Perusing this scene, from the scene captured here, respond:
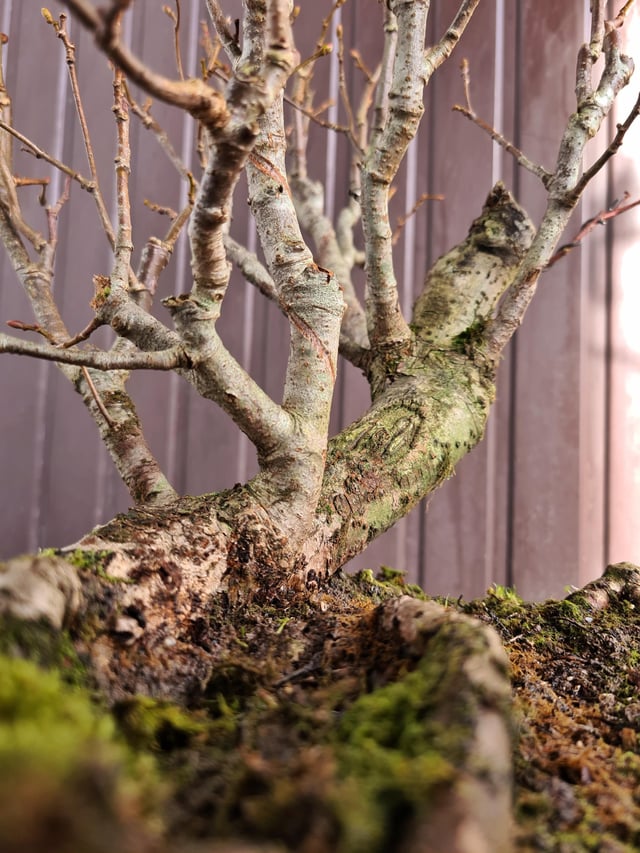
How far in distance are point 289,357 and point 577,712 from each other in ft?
2.00

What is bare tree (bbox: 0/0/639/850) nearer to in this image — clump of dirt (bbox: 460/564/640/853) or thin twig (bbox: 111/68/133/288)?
thin twig (bbox: 111/68/133/288)

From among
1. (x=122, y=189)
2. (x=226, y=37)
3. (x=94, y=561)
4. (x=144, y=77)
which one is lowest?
(x=94, y=561)

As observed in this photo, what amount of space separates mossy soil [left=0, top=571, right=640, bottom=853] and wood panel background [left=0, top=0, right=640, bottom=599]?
1.02 meters

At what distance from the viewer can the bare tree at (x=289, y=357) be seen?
2.00 feet

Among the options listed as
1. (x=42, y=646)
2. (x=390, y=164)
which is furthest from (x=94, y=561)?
(x=390, y=164)

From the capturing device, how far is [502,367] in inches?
74.5

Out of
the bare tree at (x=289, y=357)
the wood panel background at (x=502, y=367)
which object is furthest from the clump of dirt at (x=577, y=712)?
the wood panel background at (x=502, y=367)

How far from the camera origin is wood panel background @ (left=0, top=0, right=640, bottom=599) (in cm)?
180

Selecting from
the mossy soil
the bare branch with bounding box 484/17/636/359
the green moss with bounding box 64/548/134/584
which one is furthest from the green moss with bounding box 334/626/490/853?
the bare branch with bounding box 484/17/636/359

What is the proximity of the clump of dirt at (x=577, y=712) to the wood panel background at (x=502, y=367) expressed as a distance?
721 millimetres

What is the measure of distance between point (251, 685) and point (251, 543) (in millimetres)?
237

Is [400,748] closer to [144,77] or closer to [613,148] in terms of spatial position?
[144,77]

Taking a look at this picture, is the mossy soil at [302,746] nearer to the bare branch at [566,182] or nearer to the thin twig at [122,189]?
the thin twig at [122,189]

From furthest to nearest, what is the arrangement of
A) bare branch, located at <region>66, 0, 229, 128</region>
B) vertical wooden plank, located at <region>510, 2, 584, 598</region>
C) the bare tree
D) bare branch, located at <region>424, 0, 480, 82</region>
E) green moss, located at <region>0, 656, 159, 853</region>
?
vertical wooden plank, located at <region>510, 2, 584, 598</region>, bare branch, located at <region>424, 0, 480, 82</region>, the bare tree, bare branch, located at <region>66, 0, 229, 128</region>, green moss, located at <region>0, 656, 159, 853</region>
